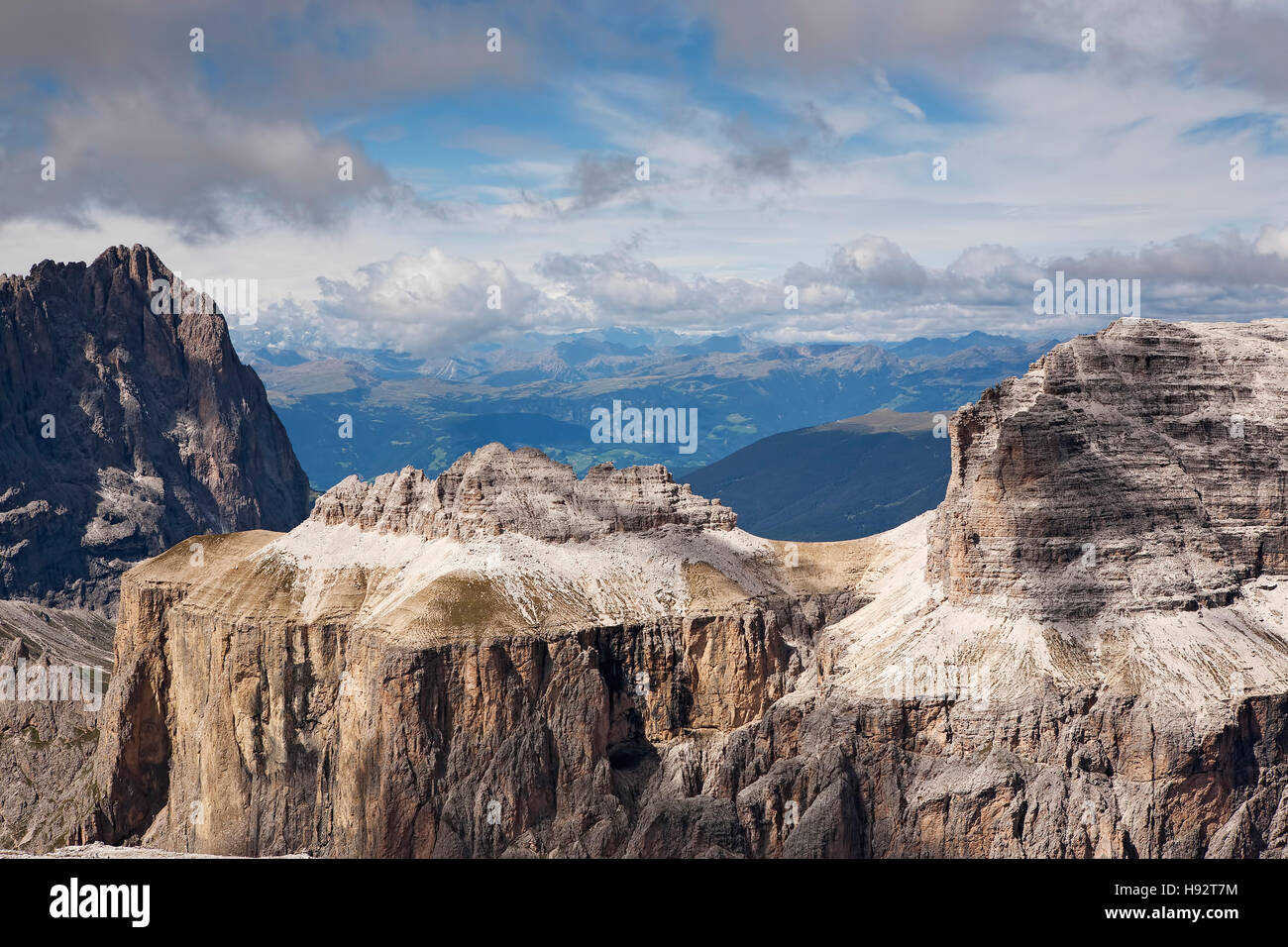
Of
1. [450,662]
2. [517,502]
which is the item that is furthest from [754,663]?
[450,662]

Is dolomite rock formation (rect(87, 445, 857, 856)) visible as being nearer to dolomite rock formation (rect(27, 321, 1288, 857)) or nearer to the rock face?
dolomite rock formation (rect(27, 321, 1288, 857))

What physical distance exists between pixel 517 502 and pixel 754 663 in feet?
124

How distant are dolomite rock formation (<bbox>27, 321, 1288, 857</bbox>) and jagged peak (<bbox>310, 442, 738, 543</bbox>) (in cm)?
56

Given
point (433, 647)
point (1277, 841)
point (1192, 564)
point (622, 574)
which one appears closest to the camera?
point (1277, 841)

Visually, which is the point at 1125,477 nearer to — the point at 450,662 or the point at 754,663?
the point at 754,663

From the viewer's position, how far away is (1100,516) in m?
144

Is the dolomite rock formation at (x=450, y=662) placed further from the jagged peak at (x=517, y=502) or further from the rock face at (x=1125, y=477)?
the rock face at (x=1125, y=477)

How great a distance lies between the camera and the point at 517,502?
543ft

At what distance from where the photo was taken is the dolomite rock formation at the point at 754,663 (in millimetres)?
127500

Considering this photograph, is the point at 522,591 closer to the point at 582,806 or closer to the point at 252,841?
the point at 582,806

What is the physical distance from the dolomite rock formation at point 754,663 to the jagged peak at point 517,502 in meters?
0.56

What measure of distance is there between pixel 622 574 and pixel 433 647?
32629 millimetres

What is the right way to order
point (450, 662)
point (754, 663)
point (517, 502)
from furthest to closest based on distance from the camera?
point (517, 502) < point (754, 663) < point (450, 662)
